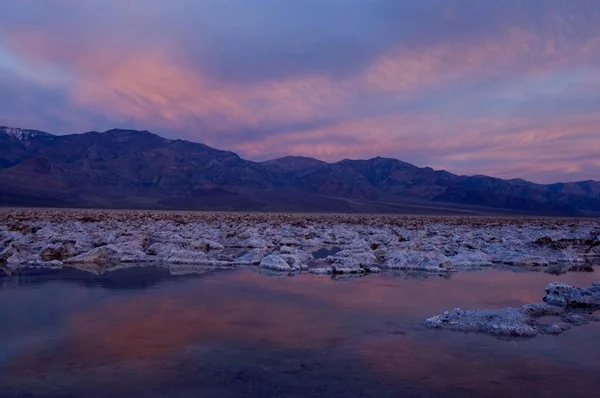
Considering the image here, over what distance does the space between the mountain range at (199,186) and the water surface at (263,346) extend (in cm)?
9389

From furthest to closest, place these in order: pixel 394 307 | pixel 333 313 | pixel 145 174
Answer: pixel 145 174 → pixel 394 307 → pixel 333 313

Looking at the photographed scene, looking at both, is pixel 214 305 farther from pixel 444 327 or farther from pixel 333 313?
pixel 444 327

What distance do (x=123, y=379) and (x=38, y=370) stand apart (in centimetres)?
105

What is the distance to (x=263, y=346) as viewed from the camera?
697 centimetres

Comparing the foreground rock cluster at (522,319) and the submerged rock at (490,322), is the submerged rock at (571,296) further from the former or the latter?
the submerged rock at (490,322)

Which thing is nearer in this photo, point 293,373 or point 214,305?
point 293,373

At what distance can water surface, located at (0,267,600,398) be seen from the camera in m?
5.56

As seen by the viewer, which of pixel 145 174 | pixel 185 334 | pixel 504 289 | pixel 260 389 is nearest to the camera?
pixel 260 389

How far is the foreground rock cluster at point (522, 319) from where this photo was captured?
8.09 metres

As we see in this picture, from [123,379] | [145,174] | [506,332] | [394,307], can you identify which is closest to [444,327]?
[506,332]

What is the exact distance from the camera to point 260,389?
17.9ft

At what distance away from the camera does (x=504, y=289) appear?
1234 centimetres

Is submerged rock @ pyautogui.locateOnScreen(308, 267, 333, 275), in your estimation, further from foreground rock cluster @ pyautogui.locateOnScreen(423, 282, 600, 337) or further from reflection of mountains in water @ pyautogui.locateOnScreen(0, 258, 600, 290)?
foreground rock cluster @ pyautogui.locateOnScreen(423, 282, 600, 337)

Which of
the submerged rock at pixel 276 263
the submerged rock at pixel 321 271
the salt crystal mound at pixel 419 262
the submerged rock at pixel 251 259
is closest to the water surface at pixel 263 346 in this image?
the submerged rock at pixel 321 271
